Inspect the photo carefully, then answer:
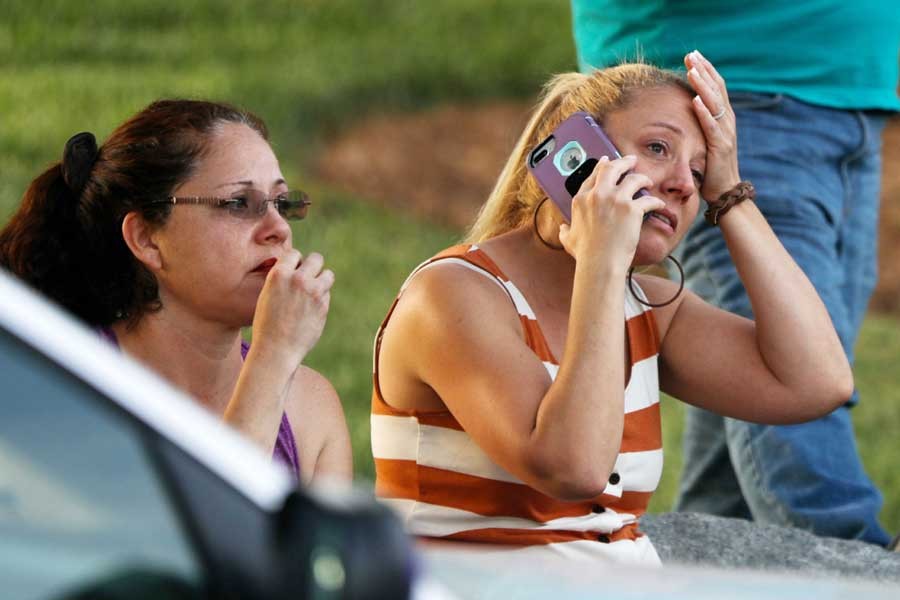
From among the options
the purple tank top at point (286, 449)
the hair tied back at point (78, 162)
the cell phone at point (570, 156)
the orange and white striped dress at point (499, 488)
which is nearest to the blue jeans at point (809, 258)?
the orange and white striped dress at point (499, 488)

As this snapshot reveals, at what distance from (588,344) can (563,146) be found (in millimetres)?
478

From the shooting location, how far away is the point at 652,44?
3906 mm

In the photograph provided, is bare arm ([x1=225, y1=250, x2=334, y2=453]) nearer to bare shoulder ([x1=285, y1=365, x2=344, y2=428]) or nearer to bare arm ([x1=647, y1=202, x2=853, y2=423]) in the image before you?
Result: bare shoulder ([x1=285, y1=365, x2=344, y2=428])

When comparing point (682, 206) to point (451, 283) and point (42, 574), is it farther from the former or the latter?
point (42, 574)

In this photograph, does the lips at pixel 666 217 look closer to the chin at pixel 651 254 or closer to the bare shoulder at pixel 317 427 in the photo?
the chin at pixel 651 254

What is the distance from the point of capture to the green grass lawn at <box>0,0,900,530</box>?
840cm

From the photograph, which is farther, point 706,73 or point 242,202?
point 706,73

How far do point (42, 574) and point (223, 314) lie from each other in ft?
4.54

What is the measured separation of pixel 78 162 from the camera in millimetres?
2990

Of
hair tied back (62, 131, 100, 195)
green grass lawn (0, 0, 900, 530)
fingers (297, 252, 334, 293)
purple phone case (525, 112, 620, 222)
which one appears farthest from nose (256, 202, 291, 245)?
green grass lawn (0, 0, 900, 530)

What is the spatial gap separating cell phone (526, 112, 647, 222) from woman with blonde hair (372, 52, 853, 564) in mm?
60

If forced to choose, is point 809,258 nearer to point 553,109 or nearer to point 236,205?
point 553,109

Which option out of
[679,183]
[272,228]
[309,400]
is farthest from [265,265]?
[679,183]

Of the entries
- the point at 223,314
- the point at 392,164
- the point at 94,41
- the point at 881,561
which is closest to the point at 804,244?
the point at 881,561
